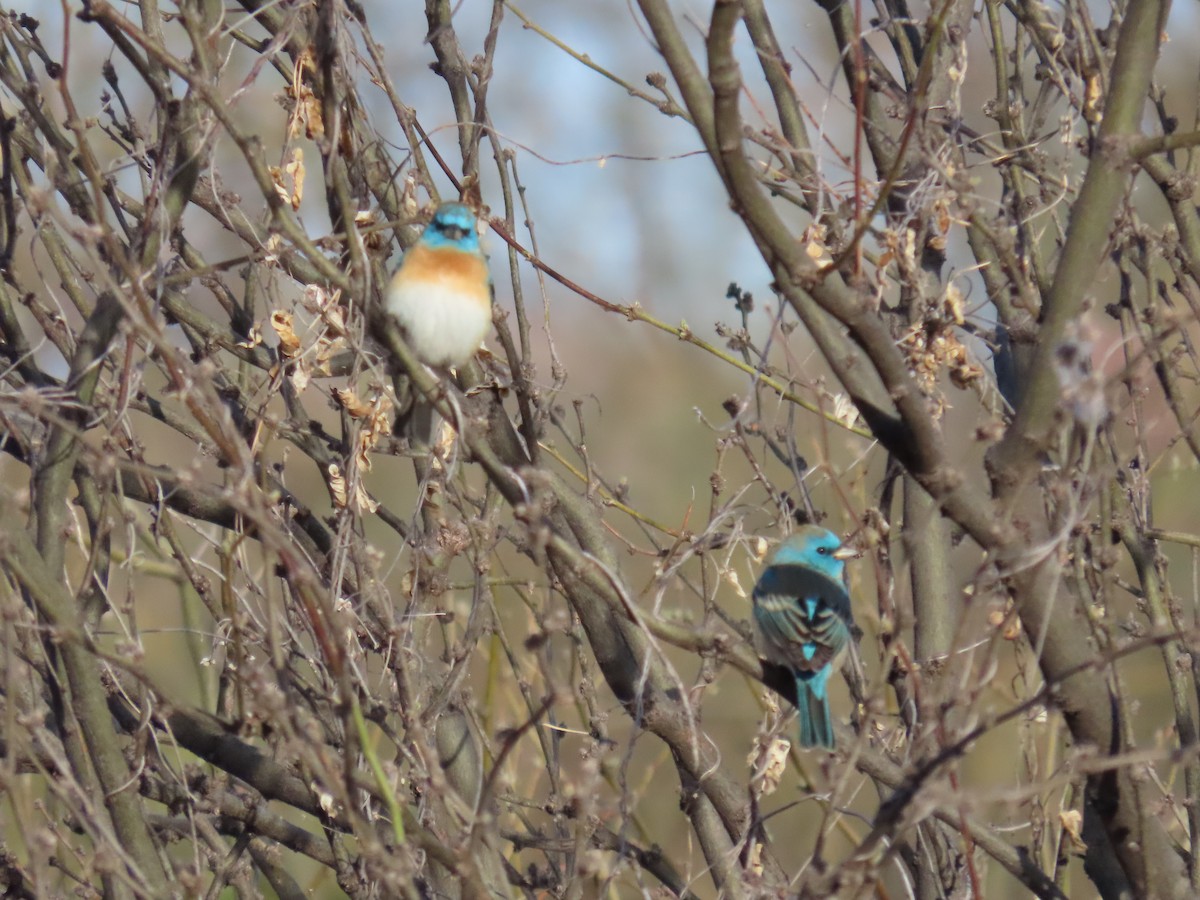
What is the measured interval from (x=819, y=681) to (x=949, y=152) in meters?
1.78

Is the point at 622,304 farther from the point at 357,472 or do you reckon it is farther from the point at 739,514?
the point at 357,472

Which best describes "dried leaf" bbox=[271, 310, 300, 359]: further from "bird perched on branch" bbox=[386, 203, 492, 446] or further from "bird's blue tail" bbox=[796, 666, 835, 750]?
"bird's blue tail" bbox=[796, 666, 835, 750]

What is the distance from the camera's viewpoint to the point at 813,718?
4293 mm

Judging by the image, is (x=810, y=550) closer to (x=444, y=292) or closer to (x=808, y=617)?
(x=808, y=617)

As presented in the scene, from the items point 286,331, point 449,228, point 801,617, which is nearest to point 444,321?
point 449,228

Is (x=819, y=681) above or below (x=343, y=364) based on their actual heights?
below

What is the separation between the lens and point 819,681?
446 centimetres

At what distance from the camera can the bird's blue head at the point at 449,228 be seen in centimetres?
455

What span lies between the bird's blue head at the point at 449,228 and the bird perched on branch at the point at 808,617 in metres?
1.58

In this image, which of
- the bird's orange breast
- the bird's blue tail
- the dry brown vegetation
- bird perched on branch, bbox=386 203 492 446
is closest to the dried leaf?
the dry brown vegetation

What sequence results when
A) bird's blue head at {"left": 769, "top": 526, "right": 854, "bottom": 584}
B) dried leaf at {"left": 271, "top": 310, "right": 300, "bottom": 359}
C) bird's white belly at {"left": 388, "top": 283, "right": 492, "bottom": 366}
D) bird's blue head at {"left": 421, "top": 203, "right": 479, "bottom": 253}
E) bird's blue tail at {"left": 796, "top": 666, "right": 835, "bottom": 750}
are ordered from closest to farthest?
dried leaf at {"left": 271, "top": 310, "right": 300, "bottom": 359} < bird's blue tail at {"left": 796, "top": 666, "right": 835, "bottom": 750} < bird's white belly at {"left": 388, "top": 283, "right": 492, "bottom": 366} < bird's blue head at {"left": 421, "top": 203, "right": 479, "bottom": 253} < bird's blue head at {"left": 769, "top": 526, "right": 854, "bottom": 584}

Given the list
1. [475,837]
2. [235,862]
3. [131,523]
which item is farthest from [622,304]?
[475,837]

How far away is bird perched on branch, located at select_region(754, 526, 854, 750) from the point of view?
4332mm

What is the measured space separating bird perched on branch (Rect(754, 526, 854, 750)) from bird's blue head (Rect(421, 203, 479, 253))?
5.20 feet
